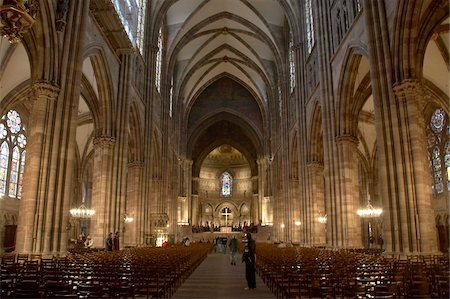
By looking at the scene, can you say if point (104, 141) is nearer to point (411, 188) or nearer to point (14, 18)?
point (14, 18)

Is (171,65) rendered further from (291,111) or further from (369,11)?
(369,11)

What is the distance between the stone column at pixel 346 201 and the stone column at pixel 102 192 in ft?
41.3

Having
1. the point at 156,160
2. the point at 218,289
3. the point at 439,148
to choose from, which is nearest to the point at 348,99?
the point at 439,148

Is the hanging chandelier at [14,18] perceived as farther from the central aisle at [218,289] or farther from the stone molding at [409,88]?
the stone molding at [409,88]

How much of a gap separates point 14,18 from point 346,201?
57.7 feet

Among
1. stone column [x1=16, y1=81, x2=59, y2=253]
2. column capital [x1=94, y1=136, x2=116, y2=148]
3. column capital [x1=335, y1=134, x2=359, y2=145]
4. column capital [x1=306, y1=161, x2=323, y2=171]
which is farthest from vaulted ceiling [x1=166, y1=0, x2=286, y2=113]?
stone column [x1=16, y1=81, x2=59, y2=253]

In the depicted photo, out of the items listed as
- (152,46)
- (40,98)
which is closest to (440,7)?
(40,98)

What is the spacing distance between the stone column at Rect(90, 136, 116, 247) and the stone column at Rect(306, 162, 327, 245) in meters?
14.1

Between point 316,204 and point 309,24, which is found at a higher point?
point 309,24

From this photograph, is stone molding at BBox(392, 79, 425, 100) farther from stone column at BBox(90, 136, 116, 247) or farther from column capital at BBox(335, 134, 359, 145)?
stone column at BBox(90, 136, 116, 247)

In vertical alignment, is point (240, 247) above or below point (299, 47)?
below

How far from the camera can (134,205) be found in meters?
29.7

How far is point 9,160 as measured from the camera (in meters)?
29.2

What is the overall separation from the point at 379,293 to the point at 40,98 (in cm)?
1357
